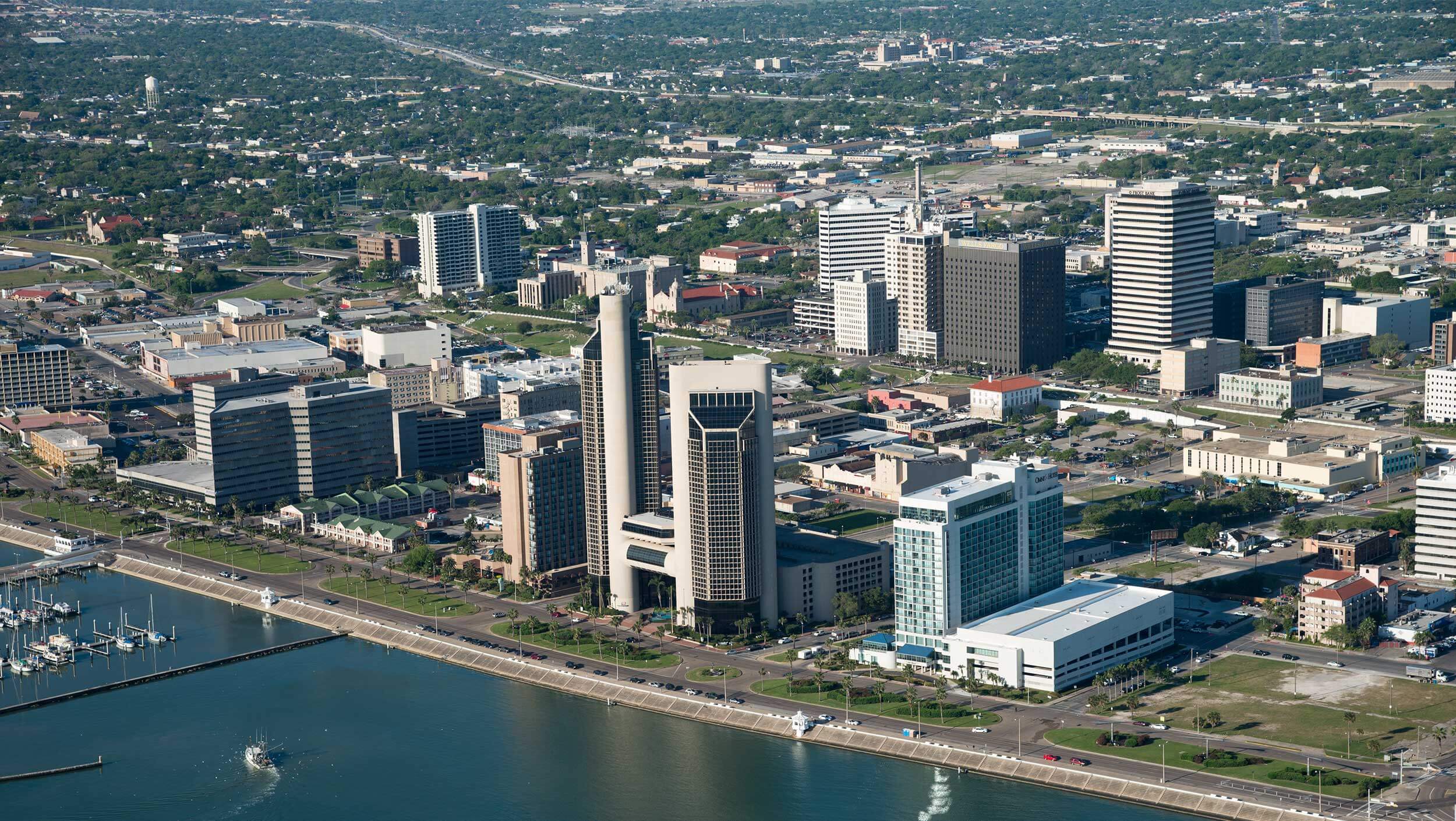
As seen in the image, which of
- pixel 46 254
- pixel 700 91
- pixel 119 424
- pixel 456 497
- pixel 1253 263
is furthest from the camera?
pixel 700 91

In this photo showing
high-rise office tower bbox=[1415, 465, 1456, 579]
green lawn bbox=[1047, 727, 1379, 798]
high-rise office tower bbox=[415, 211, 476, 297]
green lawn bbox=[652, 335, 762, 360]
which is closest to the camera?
green lawn bbox=[1047, 727, 1379, 798]

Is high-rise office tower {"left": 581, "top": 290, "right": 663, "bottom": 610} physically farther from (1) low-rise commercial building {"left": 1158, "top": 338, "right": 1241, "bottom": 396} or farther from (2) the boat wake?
(1) low-rise commercial building {"left": 1158, "top": 338, "right": 1241, "bottom": 396}

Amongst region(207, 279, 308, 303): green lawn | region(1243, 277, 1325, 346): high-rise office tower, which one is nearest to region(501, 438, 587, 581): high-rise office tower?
region(1243, 277, 1325, 346): high-rise office tower

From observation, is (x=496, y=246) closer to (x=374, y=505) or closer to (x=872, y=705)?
(x=374, y=505)

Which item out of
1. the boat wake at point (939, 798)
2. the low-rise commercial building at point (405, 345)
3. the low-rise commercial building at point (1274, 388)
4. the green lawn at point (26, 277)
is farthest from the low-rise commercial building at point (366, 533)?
the green lawn at point (26, 277)

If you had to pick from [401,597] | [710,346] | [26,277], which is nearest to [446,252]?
[710,346]

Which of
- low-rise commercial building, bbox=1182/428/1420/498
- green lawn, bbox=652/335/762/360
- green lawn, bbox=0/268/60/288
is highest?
green lawn, bbox=0/268/60/288

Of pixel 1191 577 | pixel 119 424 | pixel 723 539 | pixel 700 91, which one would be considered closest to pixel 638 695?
pixel 723 539

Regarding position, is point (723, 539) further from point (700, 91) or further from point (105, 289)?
point (700, 91)
